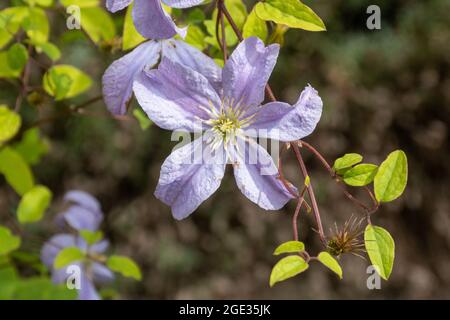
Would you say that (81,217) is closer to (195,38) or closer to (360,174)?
(195,38)

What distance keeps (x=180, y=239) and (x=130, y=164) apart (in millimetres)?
319

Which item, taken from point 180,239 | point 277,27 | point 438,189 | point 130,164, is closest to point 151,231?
point 180,239

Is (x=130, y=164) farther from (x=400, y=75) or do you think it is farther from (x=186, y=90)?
(x=186, y=90)

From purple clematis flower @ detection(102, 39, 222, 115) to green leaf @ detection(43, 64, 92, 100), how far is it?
0.84 ft

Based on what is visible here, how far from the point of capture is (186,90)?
836mm

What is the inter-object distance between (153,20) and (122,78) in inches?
5.3

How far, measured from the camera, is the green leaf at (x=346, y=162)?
2.79 ft

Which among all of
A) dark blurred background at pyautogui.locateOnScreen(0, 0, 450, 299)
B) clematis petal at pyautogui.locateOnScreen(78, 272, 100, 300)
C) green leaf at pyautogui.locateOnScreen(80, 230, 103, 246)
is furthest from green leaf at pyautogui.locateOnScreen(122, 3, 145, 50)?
dark blurred background at pyautogui.locateOnScreen(0, 0, 450, 299)

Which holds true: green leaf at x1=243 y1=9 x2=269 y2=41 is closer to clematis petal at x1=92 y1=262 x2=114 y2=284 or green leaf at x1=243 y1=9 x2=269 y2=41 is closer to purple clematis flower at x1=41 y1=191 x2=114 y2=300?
purple clematis flower at x1=41 y1=191 x2=114 y2=300

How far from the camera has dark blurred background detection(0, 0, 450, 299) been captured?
223 centimetres

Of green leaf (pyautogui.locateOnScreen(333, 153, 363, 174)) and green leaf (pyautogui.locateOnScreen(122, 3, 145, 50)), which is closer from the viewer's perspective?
green leaf (pyautogui.locateOnScreen(333, 153, 363, 174))

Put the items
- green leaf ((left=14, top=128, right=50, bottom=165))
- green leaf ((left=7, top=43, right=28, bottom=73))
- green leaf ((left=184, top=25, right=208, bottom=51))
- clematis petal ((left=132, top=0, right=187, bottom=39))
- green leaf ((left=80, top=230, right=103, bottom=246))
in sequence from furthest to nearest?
green leaf ((left=14, top=128, right=50, bottom=165)), green leaf ((left=80, top=230, right=103, bottom=246)), green leaf ((left=7, top=43, right=28, bottom=73)), green leaf ((left=184, top=25, right=208, bottom=51)), clematis petal ((left=132, top=0, right=187, bottom=39))

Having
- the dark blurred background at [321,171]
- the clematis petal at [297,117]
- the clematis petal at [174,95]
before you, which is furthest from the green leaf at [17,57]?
the dark blurred background at [321,171]
